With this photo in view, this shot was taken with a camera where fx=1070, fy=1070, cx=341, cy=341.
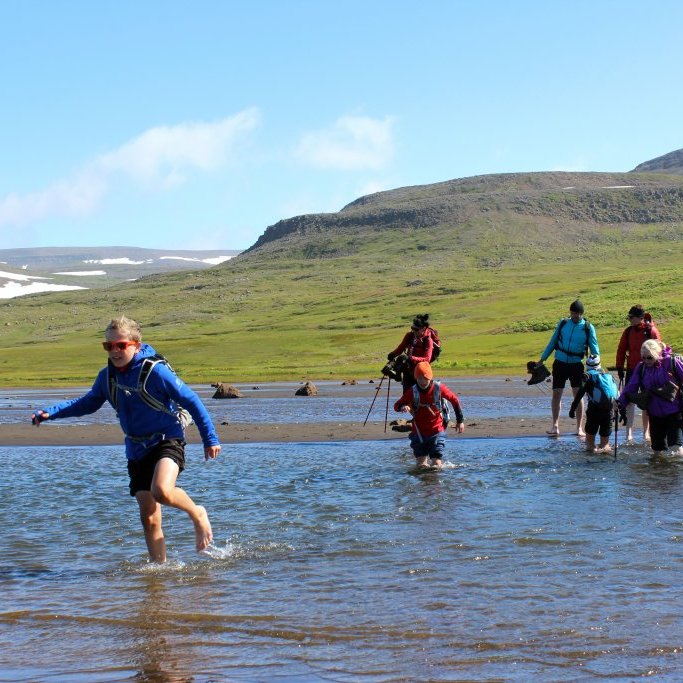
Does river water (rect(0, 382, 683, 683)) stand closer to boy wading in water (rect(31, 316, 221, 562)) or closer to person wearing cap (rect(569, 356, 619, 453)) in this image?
boy wading in water (rect(31, 316, 221, 562))

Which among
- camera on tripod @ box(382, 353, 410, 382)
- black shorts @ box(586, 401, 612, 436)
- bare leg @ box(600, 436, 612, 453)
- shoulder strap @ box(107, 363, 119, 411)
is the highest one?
shoulder strap @ box(107, 363, 119, 411)

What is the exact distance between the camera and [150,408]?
337 inches

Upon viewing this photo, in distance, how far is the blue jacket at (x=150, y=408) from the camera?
8.47 meters

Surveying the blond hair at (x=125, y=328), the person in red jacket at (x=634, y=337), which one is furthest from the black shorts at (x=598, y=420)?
the blond hair at (x=125, y=328)

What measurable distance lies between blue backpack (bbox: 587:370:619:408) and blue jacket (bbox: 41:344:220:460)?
8.25 m

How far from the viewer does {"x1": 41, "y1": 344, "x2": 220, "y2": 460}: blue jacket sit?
8469 millimetres

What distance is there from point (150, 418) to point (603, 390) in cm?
856

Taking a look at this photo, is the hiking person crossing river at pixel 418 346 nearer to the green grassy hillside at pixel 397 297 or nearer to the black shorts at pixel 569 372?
the black shorts at pixel 569 372

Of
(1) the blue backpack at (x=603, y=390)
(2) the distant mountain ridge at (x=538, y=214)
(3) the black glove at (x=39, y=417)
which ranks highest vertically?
(2) the distant mountain ridge at (x=538, y=214)

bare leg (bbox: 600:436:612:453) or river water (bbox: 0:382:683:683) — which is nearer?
river water (bbox: 0:382:683:683)

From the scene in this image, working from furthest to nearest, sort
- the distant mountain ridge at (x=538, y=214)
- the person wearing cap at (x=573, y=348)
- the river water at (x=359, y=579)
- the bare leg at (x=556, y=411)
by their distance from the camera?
the distant mountain ridge at (x=538, y=214) < the bare leg at (x=556, y=411) < the person wearing cap at (x=573, y=348) < the river water at (x=359, y=579)

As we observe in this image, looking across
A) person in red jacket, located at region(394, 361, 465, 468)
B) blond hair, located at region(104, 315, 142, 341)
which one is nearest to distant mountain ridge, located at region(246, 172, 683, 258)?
person in red jacket, located at region(394, 361, 465, 468)

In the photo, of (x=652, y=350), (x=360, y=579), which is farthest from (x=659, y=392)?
(x=360, y=579)

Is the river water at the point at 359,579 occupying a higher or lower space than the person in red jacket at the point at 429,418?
lower
